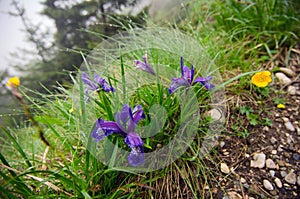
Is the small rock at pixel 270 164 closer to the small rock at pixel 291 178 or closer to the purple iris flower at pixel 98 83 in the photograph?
the small rock at pixel 291 178

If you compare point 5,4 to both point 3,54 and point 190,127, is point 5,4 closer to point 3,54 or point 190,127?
point 3,54

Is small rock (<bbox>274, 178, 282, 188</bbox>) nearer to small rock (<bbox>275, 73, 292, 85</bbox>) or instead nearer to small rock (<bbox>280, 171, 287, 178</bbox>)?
small rock (<bbox>280, 171, 287, 178</bbox>)

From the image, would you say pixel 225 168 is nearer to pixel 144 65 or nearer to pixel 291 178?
pixel 291 178

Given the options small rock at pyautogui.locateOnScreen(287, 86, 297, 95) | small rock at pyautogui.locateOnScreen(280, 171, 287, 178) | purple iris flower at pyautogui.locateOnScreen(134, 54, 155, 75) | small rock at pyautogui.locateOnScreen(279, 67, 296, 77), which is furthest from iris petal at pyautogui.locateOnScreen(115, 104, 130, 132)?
small rock at pyautogui.locateOnScreen(279, 67, 296, 77)

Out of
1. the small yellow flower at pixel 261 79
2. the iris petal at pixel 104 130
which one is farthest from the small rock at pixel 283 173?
the iris petal at pixel 104 130

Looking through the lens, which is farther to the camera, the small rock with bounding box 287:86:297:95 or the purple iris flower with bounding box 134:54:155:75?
the small rock with bounding box 287:86:297:95

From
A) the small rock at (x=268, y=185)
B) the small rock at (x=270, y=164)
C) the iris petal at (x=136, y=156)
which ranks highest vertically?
the iris petal at (x=136, y=156)

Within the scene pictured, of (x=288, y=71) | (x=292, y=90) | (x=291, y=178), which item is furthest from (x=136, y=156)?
(x=288, y=71)
